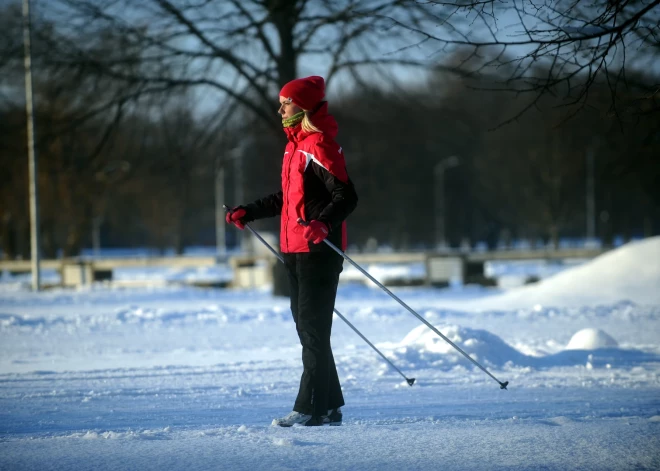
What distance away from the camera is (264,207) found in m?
5.37

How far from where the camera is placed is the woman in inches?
187

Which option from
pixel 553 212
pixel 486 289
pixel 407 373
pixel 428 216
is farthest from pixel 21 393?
pixel 428 216

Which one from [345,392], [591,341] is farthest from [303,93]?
[591,341]

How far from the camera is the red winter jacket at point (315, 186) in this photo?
473 centimetres

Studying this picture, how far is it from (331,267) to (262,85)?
36.0 feet

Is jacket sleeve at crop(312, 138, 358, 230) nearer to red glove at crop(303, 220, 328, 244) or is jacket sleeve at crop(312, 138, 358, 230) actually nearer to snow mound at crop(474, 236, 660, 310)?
red glove at crop(303, 220, 328, 244)

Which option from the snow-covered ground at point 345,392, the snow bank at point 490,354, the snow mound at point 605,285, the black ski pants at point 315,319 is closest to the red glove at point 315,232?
the black ski pants at point 315,319

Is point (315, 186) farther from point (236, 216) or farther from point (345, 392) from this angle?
point (345, 392)

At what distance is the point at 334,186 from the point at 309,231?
1.07 feet

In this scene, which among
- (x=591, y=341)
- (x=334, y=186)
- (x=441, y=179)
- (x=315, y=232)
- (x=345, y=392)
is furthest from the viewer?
(x=441, y=179)

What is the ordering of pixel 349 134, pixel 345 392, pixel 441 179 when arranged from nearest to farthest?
1. pixel 345 392
2. pixel 349 134
3. pixel 441 179

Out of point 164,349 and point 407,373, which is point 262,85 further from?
point 407,373

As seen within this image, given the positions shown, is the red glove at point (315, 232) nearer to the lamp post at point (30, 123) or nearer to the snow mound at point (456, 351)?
the snow mound at point (456, 351)

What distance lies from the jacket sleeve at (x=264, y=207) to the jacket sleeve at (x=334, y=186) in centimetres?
63
